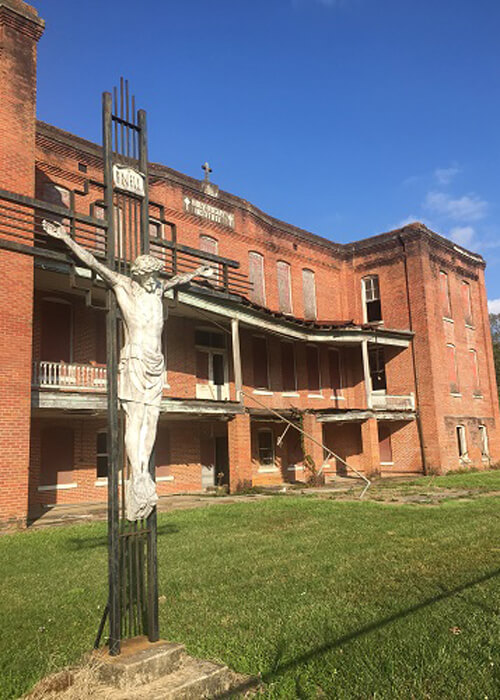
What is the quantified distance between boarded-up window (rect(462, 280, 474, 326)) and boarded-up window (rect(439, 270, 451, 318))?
2.00 metres

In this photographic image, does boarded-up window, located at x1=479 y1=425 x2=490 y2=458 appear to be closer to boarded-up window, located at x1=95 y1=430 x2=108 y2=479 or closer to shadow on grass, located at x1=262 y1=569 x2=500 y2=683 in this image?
boarded-up window, located at x1=95 y1=430 x2=108 y2=479

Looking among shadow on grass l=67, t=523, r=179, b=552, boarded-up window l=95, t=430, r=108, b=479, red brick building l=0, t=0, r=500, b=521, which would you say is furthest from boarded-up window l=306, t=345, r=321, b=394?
shadow on grass l=67, t=523, r=179, b=552

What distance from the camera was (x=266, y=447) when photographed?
23422 mm

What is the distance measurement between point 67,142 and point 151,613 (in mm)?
17008

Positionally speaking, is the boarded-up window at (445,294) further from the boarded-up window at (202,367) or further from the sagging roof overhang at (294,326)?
the boarded-up window at (202,367)

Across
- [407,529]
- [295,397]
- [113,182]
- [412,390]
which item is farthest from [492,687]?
[412,390]

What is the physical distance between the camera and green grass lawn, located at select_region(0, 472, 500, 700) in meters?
4.01

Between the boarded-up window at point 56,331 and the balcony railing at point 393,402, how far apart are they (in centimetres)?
1324

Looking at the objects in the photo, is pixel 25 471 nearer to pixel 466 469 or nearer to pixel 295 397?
pixel 295 397

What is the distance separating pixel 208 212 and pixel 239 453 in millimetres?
9980

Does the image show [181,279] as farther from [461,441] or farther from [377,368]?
[461,441]

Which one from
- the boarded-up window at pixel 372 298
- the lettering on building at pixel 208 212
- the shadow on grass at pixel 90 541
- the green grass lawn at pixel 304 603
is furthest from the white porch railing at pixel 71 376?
the boarded-up window at pixel 372 298

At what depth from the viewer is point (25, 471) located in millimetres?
12508

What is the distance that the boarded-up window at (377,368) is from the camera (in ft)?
89.0
